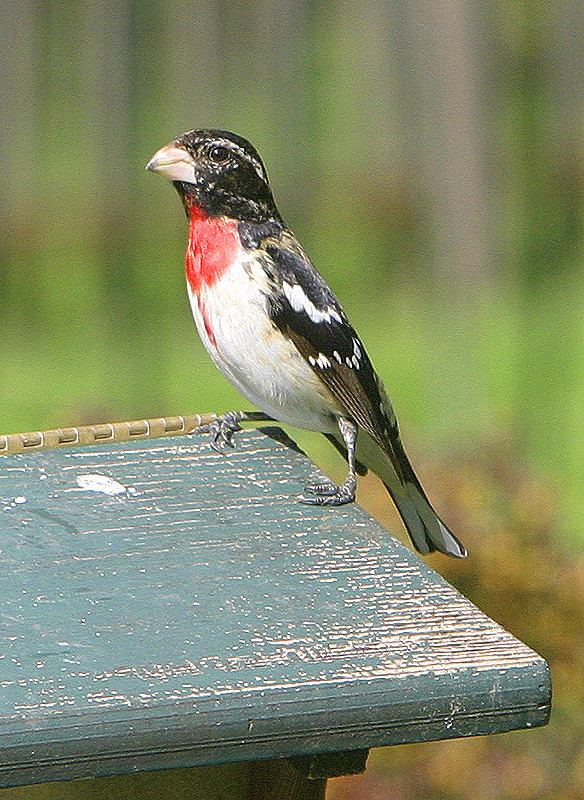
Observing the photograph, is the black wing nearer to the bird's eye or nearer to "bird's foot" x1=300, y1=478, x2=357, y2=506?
the bird's eye

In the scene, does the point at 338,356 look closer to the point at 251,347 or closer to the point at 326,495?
the point at 251,347

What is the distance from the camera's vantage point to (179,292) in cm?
545

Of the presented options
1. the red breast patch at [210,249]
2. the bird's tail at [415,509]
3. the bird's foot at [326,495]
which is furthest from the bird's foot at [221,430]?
the bird's tail at [415,509]

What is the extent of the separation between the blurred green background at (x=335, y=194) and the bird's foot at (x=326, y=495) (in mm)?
2094

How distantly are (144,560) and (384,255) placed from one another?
4151 mm

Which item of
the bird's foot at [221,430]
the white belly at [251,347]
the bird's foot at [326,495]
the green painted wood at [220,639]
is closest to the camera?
the green painted wood at [220,639]

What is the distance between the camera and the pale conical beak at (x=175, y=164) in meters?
2.82

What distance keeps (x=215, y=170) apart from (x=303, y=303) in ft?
1.18

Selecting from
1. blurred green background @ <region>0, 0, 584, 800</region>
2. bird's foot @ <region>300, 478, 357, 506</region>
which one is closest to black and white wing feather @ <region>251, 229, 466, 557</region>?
bird's foot @ <region>300, 478, 357, 506</region>

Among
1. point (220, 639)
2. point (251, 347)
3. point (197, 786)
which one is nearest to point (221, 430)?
point (251, 347)

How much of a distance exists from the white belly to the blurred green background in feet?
4.93

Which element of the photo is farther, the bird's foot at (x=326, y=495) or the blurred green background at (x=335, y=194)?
the blurred green background at (x=335, y=194)

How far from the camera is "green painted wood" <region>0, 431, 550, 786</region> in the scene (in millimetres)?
1402

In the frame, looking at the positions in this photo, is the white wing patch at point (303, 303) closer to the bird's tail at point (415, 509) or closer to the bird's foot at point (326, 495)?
the bird's tail at point (415, 509)
